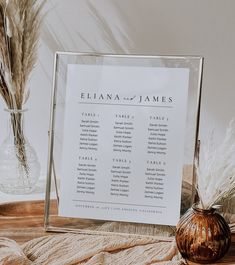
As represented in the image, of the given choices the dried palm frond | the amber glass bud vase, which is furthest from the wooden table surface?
the dried palm frond

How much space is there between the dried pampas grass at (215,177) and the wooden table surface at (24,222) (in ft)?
0.38

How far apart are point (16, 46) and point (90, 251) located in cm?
47

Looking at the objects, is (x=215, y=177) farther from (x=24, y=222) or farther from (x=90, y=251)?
(x=24, y=222)

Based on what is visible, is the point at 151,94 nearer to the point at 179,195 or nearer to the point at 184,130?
the point at 184,130

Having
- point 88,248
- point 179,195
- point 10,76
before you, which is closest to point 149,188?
point 179,195

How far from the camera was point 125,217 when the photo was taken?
39.4 inches

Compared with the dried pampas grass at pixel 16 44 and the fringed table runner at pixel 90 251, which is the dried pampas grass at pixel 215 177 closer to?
the fringed table runner at pixel 90 251

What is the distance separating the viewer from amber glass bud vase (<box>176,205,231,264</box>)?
0.87m

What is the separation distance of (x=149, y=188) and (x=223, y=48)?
0.44 meters

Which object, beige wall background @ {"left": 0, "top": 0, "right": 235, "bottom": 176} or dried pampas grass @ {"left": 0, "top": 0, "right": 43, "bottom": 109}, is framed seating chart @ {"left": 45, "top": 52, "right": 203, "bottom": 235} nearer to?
dried pampas grass @ {"left": 0, "top": 0, "right": 43, "bottom": 109}

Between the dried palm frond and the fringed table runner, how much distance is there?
13.5 inches

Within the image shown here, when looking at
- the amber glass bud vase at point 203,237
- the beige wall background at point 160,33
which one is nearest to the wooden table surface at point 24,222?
the amber glass bud vase at point 203,237

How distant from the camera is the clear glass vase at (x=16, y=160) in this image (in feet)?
3.79

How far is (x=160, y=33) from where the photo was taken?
1228mm
